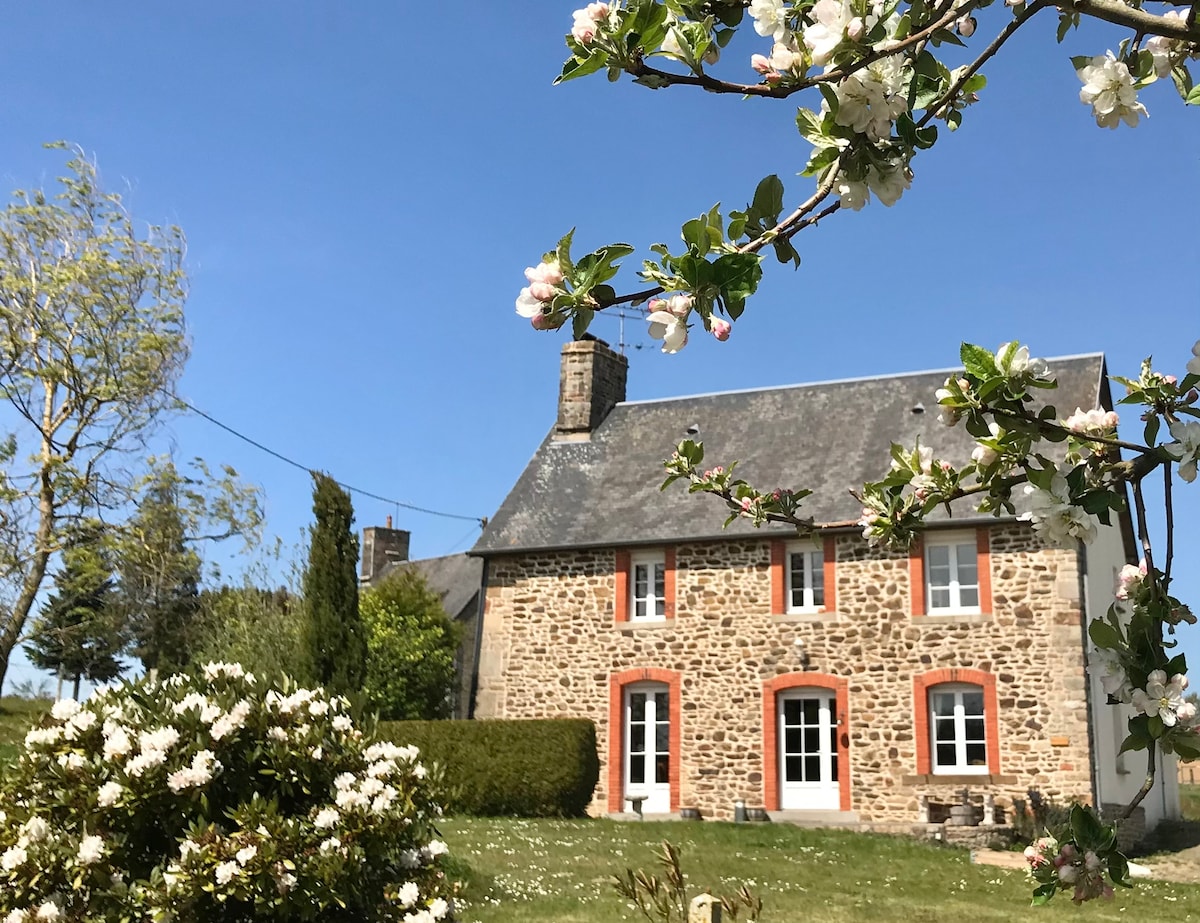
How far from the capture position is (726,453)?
1969 centimetres

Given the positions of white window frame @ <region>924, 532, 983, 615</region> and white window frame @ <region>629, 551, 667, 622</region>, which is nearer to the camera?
white window frame @ <region>924, 532, 983, 615</region>

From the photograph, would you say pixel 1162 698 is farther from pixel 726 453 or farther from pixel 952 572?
pixel 726 453

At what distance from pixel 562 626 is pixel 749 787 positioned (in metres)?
4.02

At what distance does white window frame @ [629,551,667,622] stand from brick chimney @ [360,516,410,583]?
1429cm

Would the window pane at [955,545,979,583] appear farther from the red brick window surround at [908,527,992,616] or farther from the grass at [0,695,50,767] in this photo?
the grass at [0,695,50,767]

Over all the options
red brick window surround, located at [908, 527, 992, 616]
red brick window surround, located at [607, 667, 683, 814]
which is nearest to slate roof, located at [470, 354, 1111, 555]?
red brick window surround, located at [908, 527, 992, 616]

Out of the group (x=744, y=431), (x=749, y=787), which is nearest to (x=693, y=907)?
(x=749, y=787)

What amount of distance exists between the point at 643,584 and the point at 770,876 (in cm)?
804

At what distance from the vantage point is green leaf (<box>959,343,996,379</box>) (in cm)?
250

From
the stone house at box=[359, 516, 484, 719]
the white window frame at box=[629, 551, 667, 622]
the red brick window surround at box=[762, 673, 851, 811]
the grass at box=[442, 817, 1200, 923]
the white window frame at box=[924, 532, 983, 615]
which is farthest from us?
the stone house at box=[359, 516, 484, 719]

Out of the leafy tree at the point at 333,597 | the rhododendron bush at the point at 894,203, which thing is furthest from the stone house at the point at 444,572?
the rhododendron bush at the point at 894,203

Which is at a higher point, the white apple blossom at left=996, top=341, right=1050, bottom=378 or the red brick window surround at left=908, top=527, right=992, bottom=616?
the red brick window surround at left=908, top=527, right=992, bottom=616

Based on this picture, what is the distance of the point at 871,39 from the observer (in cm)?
221

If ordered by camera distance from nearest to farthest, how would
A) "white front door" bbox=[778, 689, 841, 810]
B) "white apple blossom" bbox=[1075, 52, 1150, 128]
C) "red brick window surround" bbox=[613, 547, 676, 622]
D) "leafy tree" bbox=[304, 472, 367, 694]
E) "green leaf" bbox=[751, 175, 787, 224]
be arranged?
"green leaf" bbox=[751, 175, 787, 224] < "white apple blossom" bbox=[1075, 52, 1150, 128] < "white front door" bbox=[778, 689, 841, 810] < "leafy tree" bbox=[304, 472, 367, 694] < "red brick window surround" bbox=[613, 547, 676, 622]
